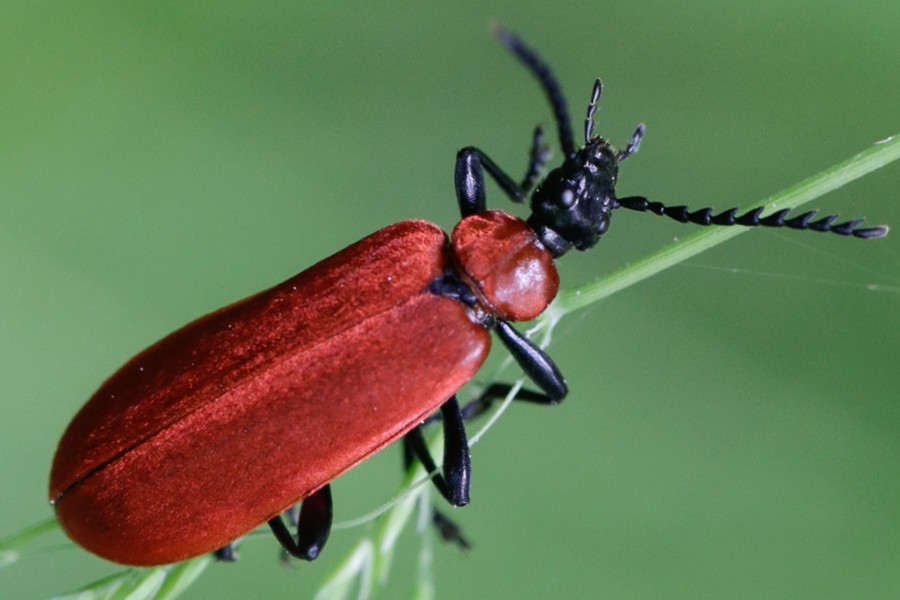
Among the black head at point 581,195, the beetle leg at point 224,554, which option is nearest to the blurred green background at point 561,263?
the beetle leg at point 224,554

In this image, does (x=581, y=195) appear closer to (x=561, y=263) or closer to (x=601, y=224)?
(x=601, y=224)

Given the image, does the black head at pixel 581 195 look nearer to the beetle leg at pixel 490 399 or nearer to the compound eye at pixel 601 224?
the compound eye at pixel 601 224

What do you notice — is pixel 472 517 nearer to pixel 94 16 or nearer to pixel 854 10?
pixel 854 10

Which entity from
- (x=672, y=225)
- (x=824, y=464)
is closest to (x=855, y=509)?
(x=824, y=464)

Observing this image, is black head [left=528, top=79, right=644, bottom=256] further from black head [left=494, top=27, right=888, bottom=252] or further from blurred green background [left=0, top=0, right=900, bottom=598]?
blurred green background [left=0, top=0, right=900, bottom=598]

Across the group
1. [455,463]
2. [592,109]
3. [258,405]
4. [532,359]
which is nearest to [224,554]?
[258,405]

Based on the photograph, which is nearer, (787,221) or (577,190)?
(787,221)
